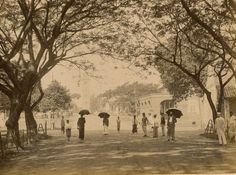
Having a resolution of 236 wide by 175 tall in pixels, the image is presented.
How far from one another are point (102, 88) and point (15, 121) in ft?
5.74

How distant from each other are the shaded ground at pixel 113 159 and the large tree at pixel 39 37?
85 centimetres

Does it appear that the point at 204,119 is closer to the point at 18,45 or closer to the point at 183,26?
the point at 183,26

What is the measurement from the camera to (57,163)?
24.3 ft

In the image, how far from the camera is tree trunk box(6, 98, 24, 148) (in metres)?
8.37

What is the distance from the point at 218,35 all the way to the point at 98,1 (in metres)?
2.29

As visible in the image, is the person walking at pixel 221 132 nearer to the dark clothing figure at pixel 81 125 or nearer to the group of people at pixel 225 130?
the group of people at pixel 225 130

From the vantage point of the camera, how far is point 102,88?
7.74 metres

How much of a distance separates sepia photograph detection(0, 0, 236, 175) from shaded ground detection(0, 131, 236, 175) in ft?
0.05

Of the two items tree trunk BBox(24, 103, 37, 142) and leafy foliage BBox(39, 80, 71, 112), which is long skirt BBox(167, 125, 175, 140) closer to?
leafy foliage BBox(39, 80, 71, 112)

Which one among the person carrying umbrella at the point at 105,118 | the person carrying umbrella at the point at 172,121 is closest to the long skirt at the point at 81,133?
the person carrying umbrella at the point at 105,118

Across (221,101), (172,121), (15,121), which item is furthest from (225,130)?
(221,101)

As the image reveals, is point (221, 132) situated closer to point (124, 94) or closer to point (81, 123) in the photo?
point (124, 94)

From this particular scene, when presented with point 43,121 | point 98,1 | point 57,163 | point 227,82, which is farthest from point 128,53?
point 227,82

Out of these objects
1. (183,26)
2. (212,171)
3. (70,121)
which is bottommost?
(212,171)
